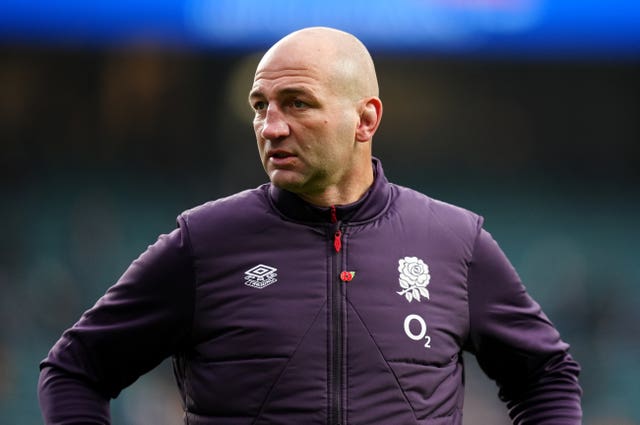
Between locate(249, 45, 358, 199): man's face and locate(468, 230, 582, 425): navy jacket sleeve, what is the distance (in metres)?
0.51

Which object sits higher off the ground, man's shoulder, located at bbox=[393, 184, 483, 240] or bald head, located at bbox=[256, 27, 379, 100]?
bald head, located at bbox=[256, 27, 379, 100]

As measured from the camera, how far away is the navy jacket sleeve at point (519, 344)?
11.0 ft

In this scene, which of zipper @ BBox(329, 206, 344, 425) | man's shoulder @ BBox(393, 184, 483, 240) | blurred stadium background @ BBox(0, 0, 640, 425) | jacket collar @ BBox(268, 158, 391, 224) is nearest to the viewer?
zipper @ BBox(329, 206, 344, 425)

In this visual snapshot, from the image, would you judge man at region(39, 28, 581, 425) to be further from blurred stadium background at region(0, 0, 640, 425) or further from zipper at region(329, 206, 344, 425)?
blurred stadium background at region(0, 0, 640, 425)

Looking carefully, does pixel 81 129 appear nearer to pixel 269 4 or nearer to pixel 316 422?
pixel 269 4

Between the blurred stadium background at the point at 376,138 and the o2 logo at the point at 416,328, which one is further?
the blurred stadium background at the point at 376,138

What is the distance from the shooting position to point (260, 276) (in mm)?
3207

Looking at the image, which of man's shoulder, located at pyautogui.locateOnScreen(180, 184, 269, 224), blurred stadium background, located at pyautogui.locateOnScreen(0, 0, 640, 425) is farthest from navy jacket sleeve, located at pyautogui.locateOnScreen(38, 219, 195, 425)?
blurred stadium background, located at pyautogui.locateOnScreen(0, 0, 640, 425)

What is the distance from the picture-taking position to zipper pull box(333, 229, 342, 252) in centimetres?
324

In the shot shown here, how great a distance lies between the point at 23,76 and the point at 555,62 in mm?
5967

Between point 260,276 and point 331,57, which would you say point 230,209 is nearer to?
point 260,276

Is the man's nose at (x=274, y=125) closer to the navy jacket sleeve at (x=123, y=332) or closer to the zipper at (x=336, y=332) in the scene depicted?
the zipper at (x=336, y=332)

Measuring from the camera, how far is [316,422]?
3.06 metres

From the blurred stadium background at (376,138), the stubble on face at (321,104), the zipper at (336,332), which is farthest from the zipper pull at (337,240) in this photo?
the blurred stadium background at (376,138)
